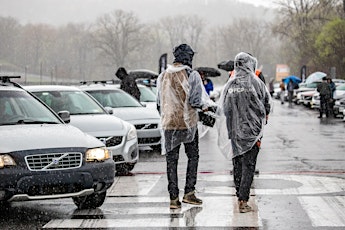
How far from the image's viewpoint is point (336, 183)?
1089 cm

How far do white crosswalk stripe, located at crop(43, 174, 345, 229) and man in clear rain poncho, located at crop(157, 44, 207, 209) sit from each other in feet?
0.98

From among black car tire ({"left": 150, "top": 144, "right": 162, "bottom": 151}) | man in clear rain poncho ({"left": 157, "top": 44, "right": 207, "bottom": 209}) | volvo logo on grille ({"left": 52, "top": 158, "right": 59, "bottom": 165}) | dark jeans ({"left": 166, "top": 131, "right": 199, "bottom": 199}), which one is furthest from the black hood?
black car tire ({"left": 150, "top": 144, "right": 162, "bottom": 151})

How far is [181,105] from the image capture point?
898 cm

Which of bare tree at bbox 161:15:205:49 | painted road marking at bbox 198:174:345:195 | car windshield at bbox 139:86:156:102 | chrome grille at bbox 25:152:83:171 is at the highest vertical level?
bare tree at bbox 161:15:205:49

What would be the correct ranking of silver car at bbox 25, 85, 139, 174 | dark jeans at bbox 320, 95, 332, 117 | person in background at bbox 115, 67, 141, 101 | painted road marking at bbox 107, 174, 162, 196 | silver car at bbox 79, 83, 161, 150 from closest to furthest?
painted road marking at bbox 107, 174, 162, 196
silver car at bbox 25, 85, 139, 174
silver car at bbox 79, 83, 161, 150
person in background at bbox 115, 67, 141, 101
dark jeans at bbox 320, 95, 332, 117

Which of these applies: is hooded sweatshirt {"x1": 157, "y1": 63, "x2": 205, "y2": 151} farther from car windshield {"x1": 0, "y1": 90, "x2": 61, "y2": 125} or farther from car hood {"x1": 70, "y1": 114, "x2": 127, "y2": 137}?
car hood {"x1": 70, "y1": 114, "x2": 127, "y2": 137}

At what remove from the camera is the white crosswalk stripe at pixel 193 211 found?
26.0 ft

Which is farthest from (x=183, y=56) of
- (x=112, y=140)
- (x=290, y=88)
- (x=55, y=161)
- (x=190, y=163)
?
(x=290, y=88)

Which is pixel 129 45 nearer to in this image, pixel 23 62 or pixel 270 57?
pixel 23 62

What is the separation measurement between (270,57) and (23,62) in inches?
2132

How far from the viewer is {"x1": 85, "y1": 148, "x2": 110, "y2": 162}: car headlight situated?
8.42m

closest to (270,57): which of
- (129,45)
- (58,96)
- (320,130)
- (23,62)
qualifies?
(129,45)

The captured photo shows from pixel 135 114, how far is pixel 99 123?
3.70m

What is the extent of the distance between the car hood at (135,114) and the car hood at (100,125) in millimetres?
3101
